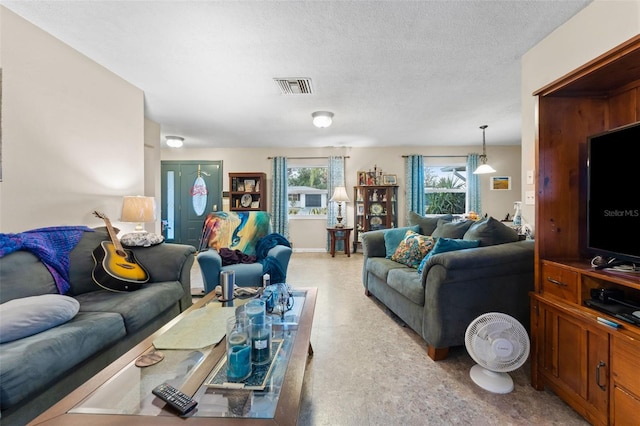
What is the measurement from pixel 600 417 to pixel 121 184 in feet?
13.1

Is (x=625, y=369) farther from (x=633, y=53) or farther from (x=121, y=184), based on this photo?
(x=121, y=184)

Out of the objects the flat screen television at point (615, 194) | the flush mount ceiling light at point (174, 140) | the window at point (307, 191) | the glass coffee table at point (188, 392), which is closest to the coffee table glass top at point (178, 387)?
the glass coffee table at point (188, 392)

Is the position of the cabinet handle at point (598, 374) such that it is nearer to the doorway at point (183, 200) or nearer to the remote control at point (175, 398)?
the remote control at point (175, 398)

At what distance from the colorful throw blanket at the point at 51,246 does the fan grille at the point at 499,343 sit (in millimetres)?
2655

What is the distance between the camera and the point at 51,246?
188 centimetres

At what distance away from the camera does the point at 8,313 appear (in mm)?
1294

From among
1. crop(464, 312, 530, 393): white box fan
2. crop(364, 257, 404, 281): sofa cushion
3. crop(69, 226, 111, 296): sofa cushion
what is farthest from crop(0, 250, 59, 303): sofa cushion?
crop(464, 312, 530, 393): white box fan

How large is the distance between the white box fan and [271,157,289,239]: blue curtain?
15.3ft

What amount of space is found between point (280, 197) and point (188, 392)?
5164mm

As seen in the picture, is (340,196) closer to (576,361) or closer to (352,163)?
(352,163)

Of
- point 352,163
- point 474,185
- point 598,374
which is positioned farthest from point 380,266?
point 474,185

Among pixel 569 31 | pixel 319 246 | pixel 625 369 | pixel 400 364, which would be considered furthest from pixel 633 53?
pixel 319 246

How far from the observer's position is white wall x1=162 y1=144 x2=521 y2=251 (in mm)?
5984

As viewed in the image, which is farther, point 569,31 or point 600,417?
point 569,31
